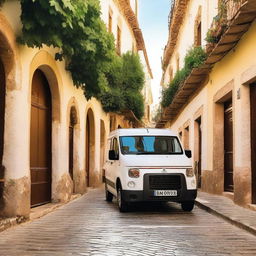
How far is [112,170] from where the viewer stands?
12.4 m

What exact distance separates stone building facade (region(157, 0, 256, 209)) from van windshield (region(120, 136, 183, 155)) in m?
1.70

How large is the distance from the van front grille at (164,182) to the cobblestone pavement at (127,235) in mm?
617

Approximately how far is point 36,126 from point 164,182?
11.1 ft

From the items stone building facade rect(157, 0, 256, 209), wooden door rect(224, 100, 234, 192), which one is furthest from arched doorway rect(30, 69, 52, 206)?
wooden door rect(224, 100, 234, 192)

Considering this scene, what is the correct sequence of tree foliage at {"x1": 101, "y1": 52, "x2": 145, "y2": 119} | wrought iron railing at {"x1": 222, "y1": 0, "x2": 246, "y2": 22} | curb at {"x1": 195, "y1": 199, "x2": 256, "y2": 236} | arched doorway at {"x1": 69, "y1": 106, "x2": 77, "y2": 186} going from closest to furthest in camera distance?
curb at {"x1": 195, "y1": 199, "x2": 256, "y2": 236} < wrought iron railing at {"x1": 222, "y1": 0, "x2": 246, "y2": 22} < arched doorway at {"x1": 69, "y1": 106, "x2": 77, "y2": 186} < tree foliage at {"x1": 101, "y1": 52, "x2": 145, "y2": 119}

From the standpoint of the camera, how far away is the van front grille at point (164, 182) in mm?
10688

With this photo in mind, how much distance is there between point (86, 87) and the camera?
14.4m

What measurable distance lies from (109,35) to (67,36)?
2235mm

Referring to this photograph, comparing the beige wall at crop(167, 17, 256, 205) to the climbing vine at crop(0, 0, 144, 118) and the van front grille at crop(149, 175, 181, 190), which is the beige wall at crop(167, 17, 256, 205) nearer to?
the van front grille at crop(149, 175, 181, 190)

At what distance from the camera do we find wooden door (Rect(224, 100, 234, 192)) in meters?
14.5

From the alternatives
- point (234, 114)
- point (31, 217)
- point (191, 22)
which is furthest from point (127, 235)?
point (191, 22)

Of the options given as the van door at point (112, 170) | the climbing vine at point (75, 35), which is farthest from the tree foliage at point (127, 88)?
the van door at point (112, 170)

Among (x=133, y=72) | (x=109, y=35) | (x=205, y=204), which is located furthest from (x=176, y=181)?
(x=133, y=72)

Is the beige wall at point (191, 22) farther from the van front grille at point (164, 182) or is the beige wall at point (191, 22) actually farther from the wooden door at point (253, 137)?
the van front grille at point (164, 182)
